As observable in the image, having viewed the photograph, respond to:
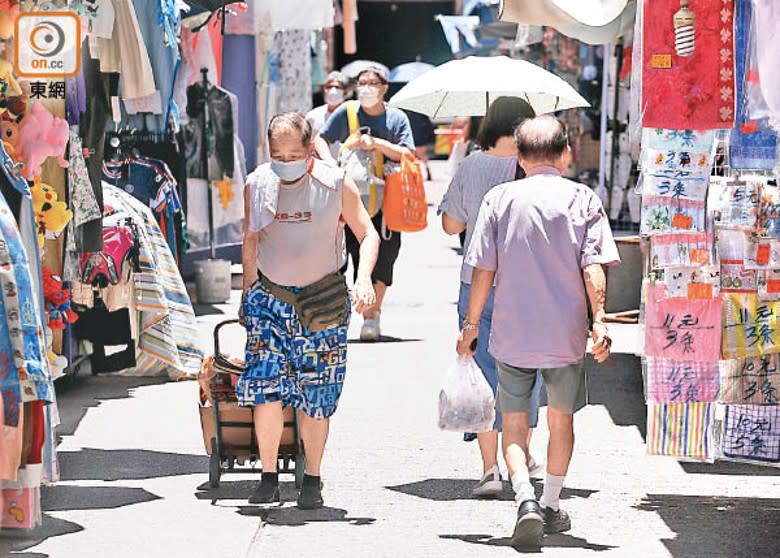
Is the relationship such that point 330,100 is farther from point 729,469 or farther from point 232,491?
point 232,491

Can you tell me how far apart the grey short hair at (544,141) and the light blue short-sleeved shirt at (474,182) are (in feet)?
2.62

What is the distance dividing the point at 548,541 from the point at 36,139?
2.74 m

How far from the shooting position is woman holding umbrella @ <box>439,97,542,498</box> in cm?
717

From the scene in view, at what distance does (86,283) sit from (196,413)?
3.50 ft

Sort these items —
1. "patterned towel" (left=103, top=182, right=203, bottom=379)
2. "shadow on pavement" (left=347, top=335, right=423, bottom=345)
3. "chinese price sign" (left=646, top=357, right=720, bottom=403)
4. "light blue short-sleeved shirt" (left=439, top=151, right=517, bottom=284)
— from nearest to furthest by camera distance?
"chinese price sign" (left=646, top=357, right=720, bottom=403) < "light blue short-sleeved shirt" (left=439, top=151, right=517, bottom=284) < "patterned towel" (left=103, top=182, right=203, bottom=379) < "shadow on pavement" (left=347, top=335, right=423, bottom=345)

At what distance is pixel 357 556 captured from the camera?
6.13 metres

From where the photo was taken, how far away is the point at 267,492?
6918 millimetres

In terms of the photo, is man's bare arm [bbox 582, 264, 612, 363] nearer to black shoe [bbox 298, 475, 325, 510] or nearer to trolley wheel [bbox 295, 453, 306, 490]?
black shoe [bbox 298, 475, 325, 510]

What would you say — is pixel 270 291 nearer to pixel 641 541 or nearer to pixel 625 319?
pixel 641 541

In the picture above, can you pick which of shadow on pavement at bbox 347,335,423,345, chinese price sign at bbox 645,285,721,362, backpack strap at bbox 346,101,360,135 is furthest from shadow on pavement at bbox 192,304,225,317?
chinese price sign at bbox 645,285,721,362

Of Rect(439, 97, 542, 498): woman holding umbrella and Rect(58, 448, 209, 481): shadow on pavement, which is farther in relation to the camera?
Rect(58, 448, 209, 481): shadow on pavement

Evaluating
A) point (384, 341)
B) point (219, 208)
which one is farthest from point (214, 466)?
point (219, 208)

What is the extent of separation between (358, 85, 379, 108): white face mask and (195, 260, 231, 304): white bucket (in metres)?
2.94

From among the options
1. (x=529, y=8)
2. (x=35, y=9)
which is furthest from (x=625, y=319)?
(x=35, y=9)
